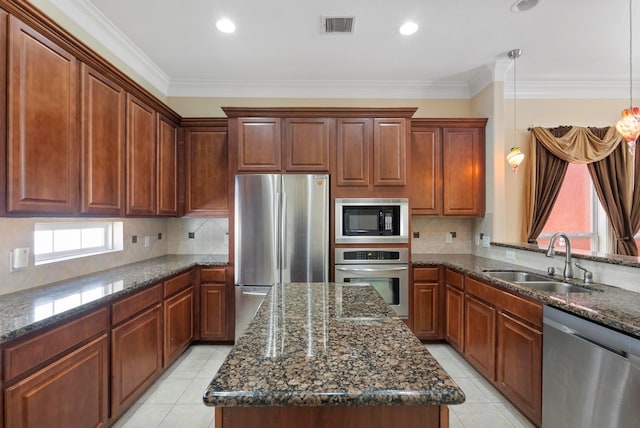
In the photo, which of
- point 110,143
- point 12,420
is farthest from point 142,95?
point 12,420

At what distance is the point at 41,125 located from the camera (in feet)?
5.59

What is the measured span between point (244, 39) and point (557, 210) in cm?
417

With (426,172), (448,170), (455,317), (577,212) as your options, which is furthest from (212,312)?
(577,212)

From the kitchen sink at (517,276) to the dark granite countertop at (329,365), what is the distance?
174 centimetres

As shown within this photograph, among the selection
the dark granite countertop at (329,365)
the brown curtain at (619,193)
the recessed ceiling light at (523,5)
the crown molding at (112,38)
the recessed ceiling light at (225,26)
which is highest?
the recessed ceiling light at (225,26)

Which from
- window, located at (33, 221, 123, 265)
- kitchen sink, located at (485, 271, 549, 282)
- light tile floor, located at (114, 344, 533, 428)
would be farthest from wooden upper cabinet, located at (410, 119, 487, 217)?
window, located at (33, 221, 123, 265)

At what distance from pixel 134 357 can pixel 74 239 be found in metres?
1.12

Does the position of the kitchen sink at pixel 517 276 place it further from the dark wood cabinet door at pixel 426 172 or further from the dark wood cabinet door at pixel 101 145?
the dark wood cabinet door at pixel 101 145

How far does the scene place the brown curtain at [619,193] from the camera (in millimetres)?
3699

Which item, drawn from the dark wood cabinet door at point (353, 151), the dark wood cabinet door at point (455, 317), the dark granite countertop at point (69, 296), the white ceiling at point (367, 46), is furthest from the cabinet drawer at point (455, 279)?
the dark granite countertop at point (69, 296)

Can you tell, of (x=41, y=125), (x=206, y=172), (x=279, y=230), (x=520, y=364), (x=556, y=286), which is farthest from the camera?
(x=206, y=172)

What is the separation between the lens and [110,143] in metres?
2.32

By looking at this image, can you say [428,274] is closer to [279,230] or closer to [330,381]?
[279,230]

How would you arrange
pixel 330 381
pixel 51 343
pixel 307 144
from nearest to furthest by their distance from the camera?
pixel 330 381, pixel 51 343, pixel 307 144
